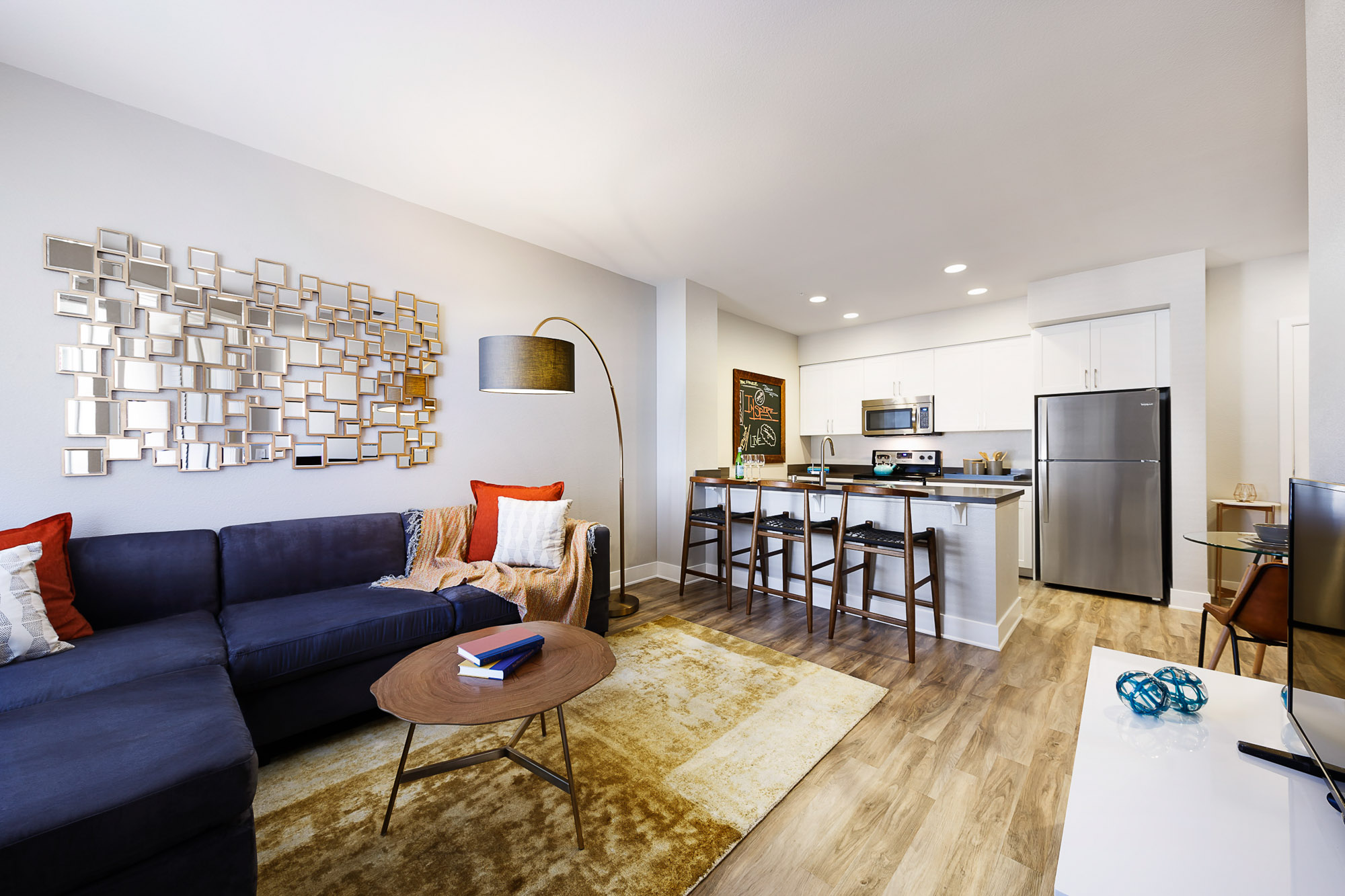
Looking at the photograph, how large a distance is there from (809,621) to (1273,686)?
2.04 meters

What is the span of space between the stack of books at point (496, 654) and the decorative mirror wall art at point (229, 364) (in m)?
1.73

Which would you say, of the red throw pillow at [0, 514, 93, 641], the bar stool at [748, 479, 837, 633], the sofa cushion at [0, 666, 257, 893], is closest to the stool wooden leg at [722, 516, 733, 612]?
the bar stool at [748, 479, 837, 633]

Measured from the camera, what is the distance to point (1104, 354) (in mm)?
4082

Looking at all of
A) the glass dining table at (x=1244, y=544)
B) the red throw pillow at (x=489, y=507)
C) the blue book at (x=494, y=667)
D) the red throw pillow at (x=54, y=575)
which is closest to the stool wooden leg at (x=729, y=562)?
the red throw pillow at (x=489, y=507)

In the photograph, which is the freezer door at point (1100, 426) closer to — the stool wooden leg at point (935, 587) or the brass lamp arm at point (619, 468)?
the stool wooden leg at point (935, 587)

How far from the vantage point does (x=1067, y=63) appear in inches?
76.7

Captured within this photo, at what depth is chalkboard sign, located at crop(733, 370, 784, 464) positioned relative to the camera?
17.6 ft

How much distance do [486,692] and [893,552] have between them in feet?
7.59

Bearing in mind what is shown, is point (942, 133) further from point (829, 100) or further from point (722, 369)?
point (722, 369)

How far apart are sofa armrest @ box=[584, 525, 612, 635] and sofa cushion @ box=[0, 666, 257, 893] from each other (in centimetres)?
176

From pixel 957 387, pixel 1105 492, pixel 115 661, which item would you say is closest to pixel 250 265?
pixel 115 661

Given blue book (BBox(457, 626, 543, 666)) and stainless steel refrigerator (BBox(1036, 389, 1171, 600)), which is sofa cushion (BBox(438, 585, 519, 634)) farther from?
stainless steel refrigerator (BBox(1036, 389, 1171, 600))

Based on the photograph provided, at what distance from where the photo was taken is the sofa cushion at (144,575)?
6.59 feet

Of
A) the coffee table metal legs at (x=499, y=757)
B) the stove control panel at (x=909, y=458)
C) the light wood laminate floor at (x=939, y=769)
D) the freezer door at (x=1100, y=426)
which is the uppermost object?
the freezer door at (x=1100, y=426)
